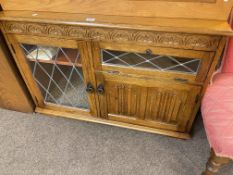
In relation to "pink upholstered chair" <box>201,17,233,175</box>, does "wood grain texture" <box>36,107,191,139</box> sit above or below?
below

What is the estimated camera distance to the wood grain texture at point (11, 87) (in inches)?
41.9

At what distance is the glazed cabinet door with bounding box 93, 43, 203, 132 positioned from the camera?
860 mm

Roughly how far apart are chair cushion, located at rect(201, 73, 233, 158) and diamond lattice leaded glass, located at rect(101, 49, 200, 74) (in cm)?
16

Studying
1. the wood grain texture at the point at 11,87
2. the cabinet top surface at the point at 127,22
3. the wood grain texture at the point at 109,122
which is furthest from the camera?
the wood grain texture at the point at 109,122

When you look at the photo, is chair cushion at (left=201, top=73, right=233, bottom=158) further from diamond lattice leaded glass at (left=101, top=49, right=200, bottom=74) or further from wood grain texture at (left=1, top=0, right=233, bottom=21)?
wood grain texture at (left=1, top=0, right=233, bottom=21)

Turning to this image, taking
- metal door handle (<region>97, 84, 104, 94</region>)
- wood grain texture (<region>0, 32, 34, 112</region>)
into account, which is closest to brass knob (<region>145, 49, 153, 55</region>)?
metal door handle (<region>97, 84, 104, 94</region>)

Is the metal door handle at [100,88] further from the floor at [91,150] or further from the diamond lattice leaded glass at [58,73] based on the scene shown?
the floor at [91,150]

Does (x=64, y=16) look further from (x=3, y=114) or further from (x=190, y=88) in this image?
(x=3, y=114)

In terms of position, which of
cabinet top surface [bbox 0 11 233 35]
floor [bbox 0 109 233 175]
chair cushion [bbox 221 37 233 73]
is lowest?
floor [bbox 0 109 233 175]

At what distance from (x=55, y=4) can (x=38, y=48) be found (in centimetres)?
29

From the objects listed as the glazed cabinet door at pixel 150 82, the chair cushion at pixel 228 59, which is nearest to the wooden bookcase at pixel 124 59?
the glazed cabinet door at pixel 150 82

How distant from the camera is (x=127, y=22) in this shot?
2.54 ft

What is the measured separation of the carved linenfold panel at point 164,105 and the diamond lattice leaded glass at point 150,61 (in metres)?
0.15

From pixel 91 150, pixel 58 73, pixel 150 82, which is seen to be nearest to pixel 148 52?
pixel 150 82
